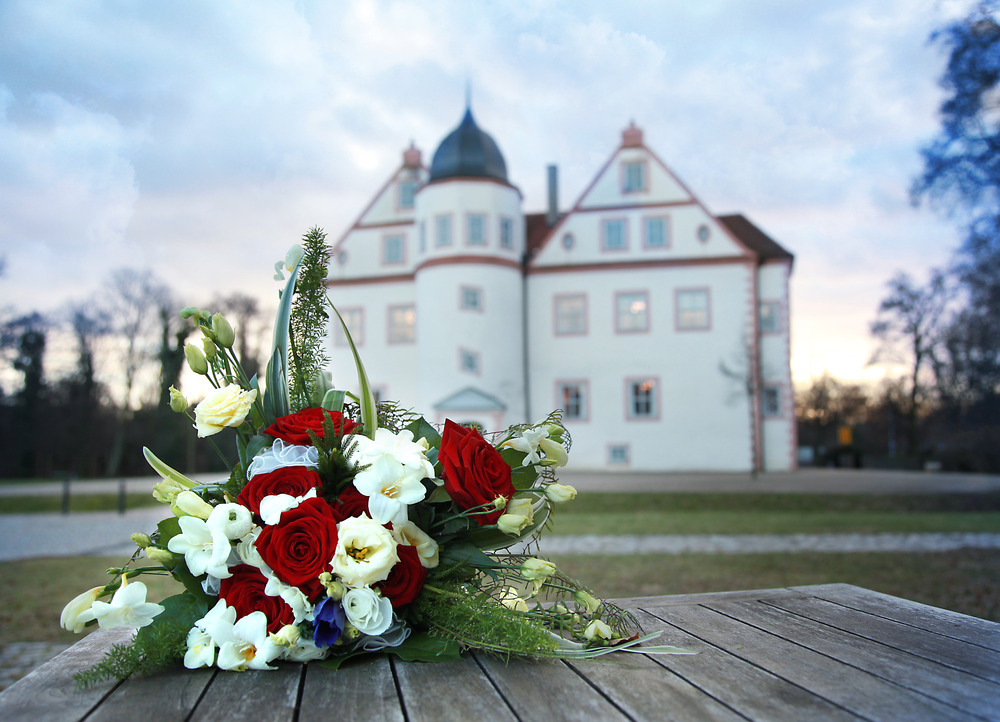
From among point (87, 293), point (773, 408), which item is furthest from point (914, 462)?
point (87, 293)

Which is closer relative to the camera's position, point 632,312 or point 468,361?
point 468,361

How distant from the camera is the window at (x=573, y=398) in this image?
972 inches

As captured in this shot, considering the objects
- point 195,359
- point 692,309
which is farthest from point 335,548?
point 692,309

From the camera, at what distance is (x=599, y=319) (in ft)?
81.3

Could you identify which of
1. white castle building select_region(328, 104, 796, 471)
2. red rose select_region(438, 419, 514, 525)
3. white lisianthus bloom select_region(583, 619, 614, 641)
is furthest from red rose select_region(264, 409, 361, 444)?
white castle building select_region(328, 104, 796, 471)

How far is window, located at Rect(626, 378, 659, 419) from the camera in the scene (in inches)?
956

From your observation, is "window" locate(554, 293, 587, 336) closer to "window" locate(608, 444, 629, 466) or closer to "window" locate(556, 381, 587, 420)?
"window" locate(556, 381, 587, 420)

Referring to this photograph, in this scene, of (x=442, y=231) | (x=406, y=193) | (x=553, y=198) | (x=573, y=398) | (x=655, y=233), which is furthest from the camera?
(x=553, y=198)

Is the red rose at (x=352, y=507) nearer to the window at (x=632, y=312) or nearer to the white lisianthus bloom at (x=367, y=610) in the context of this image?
the white lisianthus bloom at (x=367, y=610)

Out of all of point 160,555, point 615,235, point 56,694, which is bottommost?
point 56,694

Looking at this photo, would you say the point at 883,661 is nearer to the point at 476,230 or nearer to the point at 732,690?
the point at 732,690

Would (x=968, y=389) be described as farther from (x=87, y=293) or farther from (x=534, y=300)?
(x=87, y=293)

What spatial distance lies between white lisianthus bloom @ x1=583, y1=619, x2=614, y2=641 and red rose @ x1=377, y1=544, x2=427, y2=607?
40 centimetres

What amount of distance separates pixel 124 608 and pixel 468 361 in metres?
21.8
